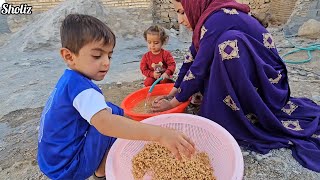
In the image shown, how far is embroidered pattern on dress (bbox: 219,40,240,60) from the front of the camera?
1685 millimetres

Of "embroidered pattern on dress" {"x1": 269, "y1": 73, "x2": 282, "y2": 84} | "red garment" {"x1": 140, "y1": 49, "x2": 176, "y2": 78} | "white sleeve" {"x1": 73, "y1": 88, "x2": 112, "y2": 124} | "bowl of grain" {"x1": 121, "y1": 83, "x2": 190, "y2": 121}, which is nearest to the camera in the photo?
"white sleeve" {"x1": 73, "y1": 88, "x2": 112, "y2": 124}

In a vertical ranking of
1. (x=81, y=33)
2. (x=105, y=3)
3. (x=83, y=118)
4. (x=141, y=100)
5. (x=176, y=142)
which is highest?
(x=81, y=33)

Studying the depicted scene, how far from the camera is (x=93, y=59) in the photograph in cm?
123

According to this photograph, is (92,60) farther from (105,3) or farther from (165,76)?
(105,3)

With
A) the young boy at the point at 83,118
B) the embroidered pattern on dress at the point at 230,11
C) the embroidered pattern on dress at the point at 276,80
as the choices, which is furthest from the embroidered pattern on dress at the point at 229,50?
the young boy at the point at 83,118

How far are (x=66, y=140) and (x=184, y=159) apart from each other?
23.8 inches

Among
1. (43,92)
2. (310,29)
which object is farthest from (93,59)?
(310,29)

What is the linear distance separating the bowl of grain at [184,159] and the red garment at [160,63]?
1131 millimetres

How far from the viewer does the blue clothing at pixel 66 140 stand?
1245mm

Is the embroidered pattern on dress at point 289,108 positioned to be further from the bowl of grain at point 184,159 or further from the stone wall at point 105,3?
the stone wall at point 105,3

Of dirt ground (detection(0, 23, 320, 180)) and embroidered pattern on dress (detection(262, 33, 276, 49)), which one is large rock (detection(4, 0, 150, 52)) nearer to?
dirt ground (detection(0, 23, 320, 180))

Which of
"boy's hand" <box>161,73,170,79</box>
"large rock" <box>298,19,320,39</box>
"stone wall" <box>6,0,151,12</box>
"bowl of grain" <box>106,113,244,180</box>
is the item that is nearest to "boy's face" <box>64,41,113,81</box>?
"bowl of grain" <box>106,113,244,180</box>

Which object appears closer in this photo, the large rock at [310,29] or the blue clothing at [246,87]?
the blue clothing at [246,87]

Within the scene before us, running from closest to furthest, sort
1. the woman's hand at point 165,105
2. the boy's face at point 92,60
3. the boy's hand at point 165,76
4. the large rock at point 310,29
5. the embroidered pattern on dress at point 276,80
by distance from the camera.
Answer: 1. the boy's face at point 92,60
2. the embroidered pattern on dress at point 276,80
3. the woman's hand at point 165,105
4. the boy's hand at point 165,76
5. the large rock at point 310,29
